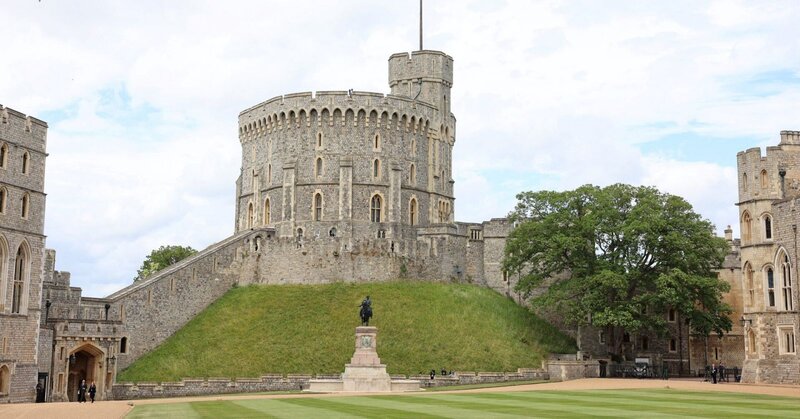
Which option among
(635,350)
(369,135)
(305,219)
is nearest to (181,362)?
(305,219)

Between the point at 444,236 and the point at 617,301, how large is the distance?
1806cm

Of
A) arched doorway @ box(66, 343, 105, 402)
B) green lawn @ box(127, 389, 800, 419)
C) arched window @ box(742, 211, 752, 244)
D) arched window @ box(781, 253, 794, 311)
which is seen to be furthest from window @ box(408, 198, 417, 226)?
green lawn @ box(127, 389, 800, 419)

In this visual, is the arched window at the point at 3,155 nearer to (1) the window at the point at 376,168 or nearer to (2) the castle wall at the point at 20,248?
(2) the castle wall at the point at 20,248

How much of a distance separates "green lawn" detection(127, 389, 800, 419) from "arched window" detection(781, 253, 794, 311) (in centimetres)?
1362

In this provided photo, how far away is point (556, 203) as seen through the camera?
70.6 m

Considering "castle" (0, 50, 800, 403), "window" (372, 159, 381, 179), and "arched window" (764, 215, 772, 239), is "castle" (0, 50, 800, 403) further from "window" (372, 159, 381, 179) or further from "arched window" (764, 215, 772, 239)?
"arched window" (764, 215, 772, 239)

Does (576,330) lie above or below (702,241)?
below

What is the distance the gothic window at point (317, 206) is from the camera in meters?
79.6

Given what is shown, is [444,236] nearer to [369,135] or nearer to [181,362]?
[369,135]

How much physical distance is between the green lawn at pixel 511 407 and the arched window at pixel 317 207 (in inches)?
1521

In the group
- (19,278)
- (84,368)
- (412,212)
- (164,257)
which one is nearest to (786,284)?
(412,212)

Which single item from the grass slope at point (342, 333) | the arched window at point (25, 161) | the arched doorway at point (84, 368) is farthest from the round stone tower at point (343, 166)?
the arched window at point (25, 161)

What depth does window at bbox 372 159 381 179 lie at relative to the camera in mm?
80750

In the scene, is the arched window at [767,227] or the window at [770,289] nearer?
the window at [770,289]
